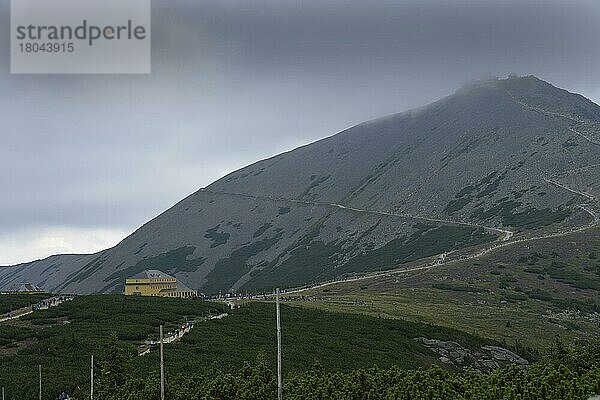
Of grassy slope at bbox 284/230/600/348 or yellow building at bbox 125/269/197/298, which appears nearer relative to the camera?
grassy slope at bbox 284/230/600/348

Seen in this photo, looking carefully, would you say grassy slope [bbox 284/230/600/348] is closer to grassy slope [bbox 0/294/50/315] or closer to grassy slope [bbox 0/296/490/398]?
grassy slope [bbox 0/296/490/398]

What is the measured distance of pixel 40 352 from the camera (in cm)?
5528

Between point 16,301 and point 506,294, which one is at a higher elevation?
point 16,301

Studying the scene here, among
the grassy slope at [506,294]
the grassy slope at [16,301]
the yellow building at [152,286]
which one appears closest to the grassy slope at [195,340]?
the grassy slope at [16,301]

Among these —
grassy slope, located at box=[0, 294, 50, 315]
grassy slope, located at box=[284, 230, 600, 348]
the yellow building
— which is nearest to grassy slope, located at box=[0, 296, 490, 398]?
grassy slope, located at box=[0, 294, 50, 315]

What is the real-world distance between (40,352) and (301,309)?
108 feet

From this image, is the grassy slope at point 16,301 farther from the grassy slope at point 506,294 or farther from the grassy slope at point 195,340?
the grassy slope at point 506,294

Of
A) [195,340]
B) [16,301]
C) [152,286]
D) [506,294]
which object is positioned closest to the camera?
[195,340]

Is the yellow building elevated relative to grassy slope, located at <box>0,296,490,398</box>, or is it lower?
elevated

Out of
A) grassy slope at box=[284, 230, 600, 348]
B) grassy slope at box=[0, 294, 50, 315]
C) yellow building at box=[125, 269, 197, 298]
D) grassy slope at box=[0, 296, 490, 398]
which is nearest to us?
grassy slope at box=[0, 296, 490, 398]

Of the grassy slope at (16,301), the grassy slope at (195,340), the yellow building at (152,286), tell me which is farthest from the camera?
the yellow building at (152,286)

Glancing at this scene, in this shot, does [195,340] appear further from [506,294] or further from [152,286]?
[152,286]

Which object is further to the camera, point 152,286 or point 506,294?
point 152,286

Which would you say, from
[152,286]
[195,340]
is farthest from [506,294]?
[152,286]
